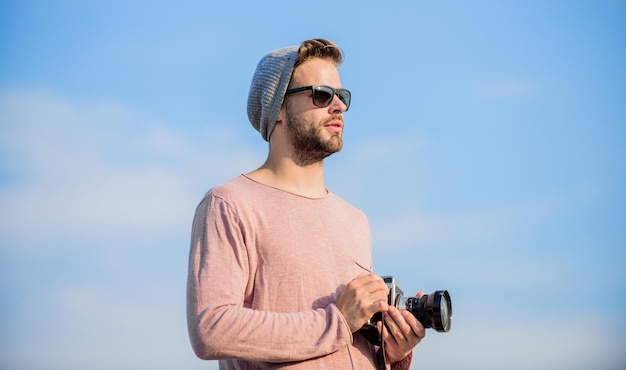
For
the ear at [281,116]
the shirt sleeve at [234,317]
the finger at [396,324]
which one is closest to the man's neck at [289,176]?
the ear at [281,116]

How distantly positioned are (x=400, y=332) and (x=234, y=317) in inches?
39.1

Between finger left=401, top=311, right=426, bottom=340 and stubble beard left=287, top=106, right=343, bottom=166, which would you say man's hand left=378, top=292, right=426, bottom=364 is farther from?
stubble beard left=287, top=106, right=343, bottom=166

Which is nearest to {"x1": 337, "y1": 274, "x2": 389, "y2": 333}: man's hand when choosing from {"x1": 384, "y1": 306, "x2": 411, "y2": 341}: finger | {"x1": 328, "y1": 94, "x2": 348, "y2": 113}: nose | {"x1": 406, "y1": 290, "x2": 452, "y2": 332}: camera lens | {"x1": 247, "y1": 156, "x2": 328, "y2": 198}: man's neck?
{"x1": 384, "y1": 306, "x2": 411, "y2": 341}: finger

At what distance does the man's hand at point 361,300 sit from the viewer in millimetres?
4109

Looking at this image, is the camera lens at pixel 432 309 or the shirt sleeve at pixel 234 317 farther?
the camera lens at pixel 432 309

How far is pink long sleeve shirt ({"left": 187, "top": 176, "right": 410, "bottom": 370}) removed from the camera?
3953mm

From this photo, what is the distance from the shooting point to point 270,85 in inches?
187

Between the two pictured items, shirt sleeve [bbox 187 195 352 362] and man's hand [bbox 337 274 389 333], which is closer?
shirt sleeve [bbox 187 195 352 362]

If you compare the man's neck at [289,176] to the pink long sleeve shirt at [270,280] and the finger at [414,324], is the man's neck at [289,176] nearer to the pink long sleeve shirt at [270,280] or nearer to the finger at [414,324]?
the pink long sleeve shirt at [270,280]

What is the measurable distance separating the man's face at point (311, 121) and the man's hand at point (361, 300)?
861 millimetres

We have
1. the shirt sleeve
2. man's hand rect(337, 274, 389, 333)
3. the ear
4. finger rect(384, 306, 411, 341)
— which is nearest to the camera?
the shirt sleeve

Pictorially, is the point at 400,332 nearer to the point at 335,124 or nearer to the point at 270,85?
the point at 335,124

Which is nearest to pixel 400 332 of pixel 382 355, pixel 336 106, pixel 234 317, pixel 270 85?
pixel 382 355

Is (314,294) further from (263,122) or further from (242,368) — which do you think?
(263,122)
